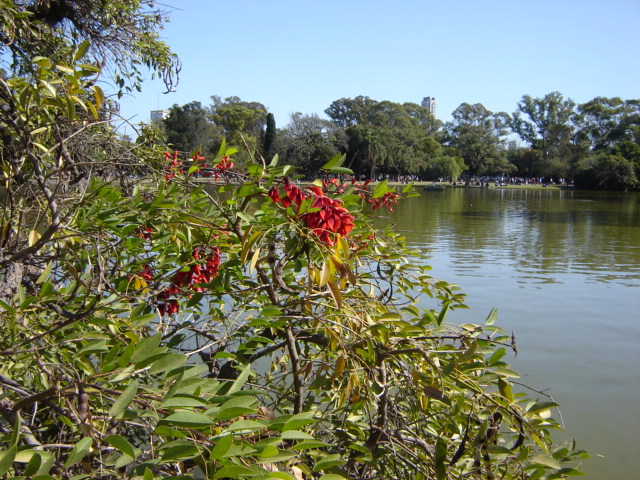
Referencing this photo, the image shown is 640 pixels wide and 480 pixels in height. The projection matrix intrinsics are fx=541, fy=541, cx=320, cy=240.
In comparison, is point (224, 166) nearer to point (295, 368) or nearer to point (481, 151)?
point (295, 368)

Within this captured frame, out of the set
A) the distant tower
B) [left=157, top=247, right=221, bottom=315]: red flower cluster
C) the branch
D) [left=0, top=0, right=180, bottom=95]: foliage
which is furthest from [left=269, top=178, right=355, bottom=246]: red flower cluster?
the distant tower

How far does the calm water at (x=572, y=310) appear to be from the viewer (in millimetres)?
3863

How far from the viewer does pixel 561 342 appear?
5387 millimetres

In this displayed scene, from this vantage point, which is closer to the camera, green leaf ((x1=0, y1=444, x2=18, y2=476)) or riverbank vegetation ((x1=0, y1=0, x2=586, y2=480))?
green leaf ((x1=0, y1=444, x2=18, y2=476))

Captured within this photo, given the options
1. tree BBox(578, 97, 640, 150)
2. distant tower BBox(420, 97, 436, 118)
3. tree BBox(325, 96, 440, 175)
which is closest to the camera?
tree BBox(325, 96, 440, 175)

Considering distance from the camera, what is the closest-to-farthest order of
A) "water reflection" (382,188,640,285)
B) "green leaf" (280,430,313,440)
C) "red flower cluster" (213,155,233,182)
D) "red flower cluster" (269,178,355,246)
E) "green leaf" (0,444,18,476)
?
1. "green leaf" (0,444,18,476)
2. "green leaf" (280,430,313,440)
3. "red flower cluster" (269,178,355,246)
4. "red flower cluster" (213,155,233,182)
5. "water reflection" (382,188,640,285)

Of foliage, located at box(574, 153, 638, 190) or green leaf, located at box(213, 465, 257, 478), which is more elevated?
foliage, located at box(574, 153, 638, 190)

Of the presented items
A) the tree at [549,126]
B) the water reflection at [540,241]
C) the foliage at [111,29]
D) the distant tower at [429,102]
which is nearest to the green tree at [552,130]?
the tree at [549,126]

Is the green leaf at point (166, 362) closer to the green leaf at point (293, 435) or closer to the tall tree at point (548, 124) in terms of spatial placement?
the green leaf at point (293, 435)

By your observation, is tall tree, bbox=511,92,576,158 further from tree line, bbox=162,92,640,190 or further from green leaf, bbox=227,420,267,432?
green leaf, bbox=227,420,267,432

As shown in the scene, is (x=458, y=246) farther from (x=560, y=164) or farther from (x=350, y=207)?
(x=560, y=164)

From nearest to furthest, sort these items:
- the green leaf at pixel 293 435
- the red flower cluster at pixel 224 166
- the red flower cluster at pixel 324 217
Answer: the green leaf at pixel 293 435, the red flower cluster at pixel 324 217, the red flower cluster at pixel 224 166

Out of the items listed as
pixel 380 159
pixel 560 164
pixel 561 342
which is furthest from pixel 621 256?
pixel 560 164

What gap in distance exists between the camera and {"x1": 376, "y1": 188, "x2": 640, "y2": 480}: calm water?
3.86 metres
